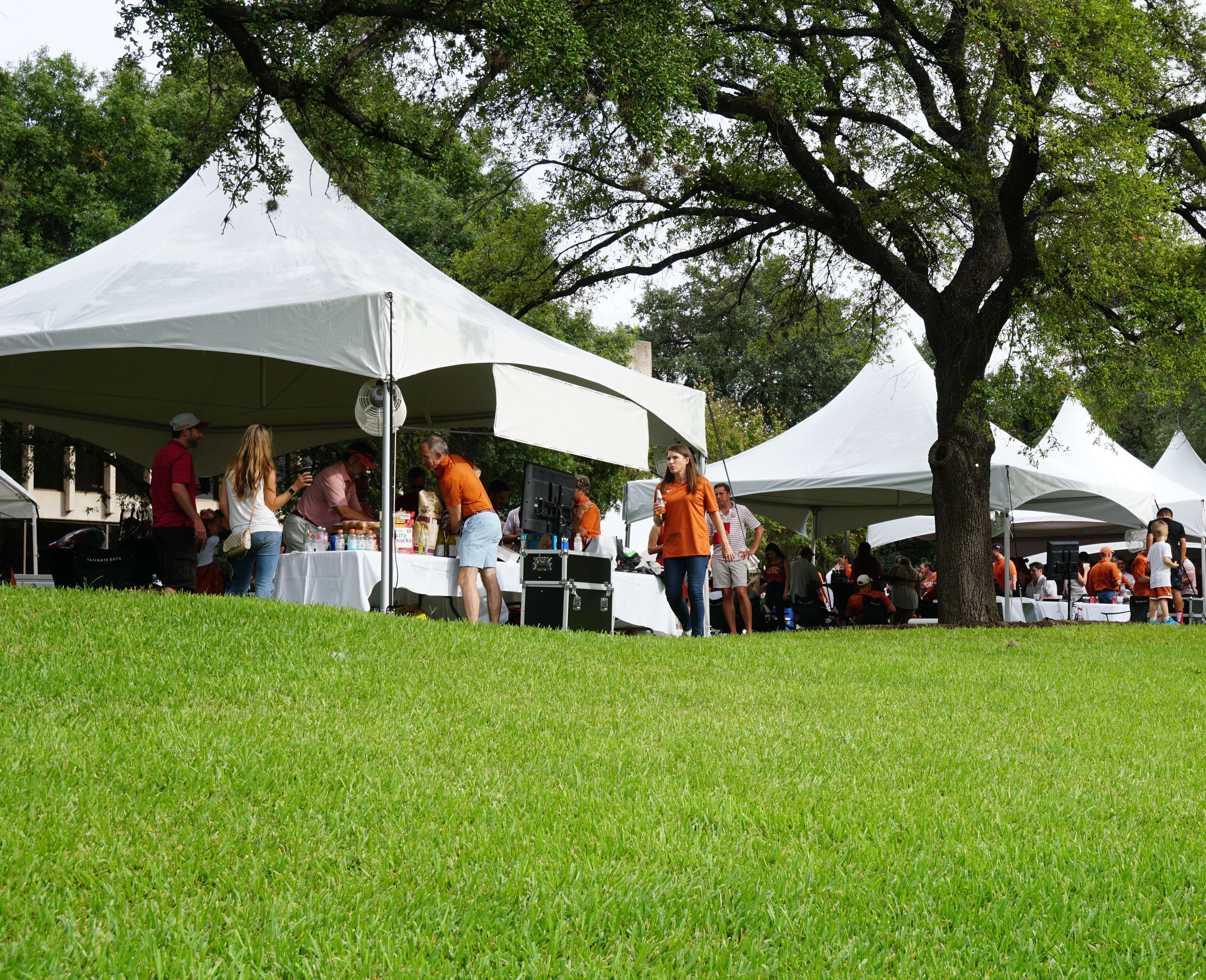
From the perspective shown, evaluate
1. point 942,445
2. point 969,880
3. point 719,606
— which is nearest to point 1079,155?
point 942,445

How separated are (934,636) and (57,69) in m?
23.0

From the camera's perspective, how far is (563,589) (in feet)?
34.2

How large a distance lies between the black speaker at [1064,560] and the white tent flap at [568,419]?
34.4 ft

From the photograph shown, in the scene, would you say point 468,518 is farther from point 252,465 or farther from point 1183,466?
point 1183,466

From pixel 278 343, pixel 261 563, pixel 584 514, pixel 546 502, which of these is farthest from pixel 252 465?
pixel 584 514

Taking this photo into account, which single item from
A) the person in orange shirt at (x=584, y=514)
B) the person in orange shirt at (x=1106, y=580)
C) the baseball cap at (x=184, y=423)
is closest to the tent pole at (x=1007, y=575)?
the person in orange shirt at (x=1106, y=580)

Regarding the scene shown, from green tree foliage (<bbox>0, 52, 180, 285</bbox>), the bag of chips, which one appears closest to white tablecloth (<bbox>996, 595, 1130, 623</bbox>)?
the bag of chips

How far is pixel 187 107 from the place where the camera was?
26000 millimetres

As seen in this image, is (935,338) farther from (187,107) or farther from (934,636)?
(187,107)

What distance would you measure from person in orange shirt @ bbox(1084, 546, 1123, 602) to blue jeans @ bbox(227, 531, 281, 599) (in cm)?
1601

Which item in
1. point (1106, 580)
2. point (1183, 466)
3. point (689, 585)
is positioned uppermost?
point (1183, 466)

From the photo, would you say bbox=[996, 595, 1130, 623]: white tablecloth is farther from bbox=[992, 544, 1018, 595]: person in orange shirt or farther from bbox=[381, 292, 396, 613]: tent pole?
bbox=[381, 292, 396, 613]: tent pole

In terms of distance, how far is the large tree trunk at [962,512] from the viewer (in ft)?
49.9

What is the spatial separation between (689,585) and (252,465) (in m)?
4.39
